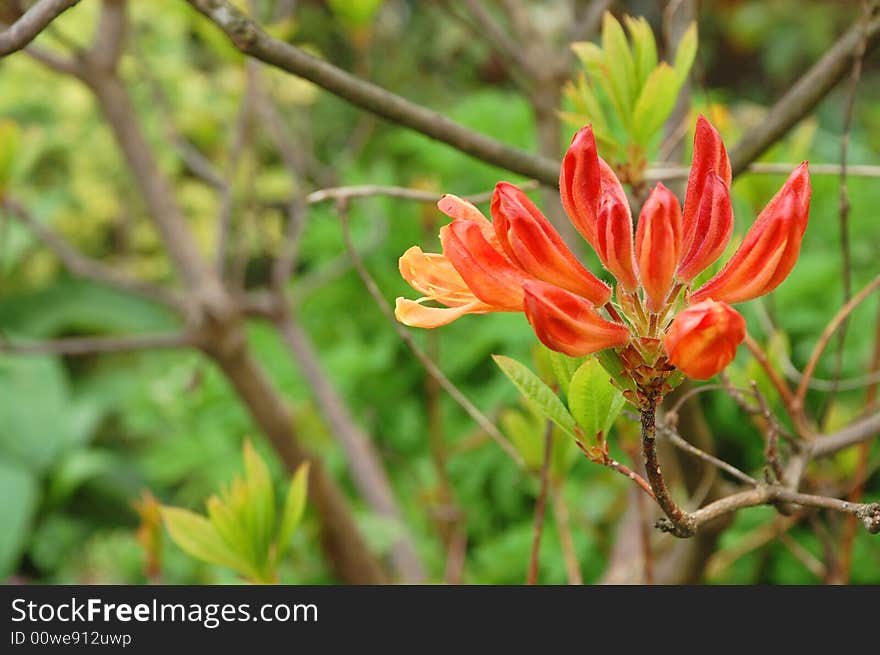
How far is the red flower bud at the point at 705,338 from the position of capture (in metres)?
0.38

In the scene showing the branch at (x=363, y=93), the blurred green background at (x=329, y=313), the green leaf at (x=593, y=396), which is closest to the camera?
the green leaf at (x=593, y=396)

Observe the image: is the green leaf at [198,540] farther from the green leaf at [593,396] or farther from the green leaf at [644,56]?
the green leaf at [644,56]

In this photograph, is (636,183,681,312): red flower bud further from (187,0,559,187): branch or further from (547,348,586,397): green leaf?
(187,0,559,187): branch

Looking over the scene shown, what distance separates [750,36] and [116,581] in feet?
11.0

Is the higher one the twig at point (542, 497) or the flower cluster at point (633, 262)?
the twig at point (542, 497)

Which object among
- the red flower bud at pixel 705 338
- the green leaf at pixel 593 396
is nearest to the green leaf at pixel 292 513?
the green leaf at pixel 593 396

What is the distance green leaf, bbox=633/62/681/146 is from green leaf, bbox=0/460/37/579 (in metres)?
2.04

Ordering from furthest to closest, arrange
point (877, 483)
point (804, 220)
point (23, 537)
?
point (23, 537) < point (877, 483) < point (804, 220)

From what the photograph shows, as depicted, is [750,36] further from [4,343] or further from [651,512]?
[4,343]

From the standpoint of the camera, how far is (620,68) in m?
0.70

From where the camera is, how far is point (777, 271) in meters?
0.42

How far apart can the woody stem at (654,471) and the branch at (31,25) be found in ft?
1.29

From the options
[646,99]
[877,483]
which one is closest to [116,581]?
[877,483]

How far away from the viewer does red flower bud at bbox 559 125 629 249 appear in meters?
0.44
